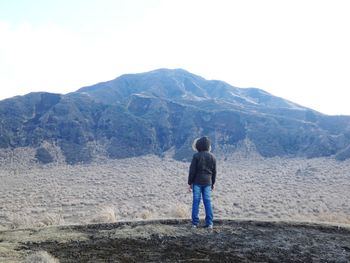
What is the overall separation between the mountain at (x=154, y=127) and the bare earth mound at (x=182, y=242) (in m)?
42.2

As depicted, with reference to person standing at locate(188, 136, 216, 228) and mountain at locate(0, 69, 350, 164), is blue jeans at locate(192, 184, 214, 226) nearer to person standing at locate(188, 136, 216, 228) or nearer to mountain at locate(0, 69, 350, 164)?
person standing at locate(188, 136, 216, 228)

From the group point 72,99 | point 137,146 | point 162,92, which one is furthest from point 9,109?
point 162,92

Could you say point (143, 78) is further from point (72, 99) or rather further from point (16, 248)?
point (16, 248)

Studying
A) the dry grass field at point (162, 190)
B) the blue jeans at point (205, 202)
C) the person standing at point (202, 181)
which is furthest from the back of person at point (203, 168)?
the dry grass field at point (162, 190)

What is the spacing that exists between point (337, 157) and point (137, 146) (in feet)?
79.8

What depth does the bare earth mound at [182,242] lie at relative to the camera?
21.2ft

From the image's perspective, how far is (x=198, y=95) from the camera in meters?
86.9

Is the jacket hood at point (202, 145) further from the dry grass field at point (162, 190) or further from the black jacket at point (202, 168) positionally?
the dry grass field at point (162, 190)

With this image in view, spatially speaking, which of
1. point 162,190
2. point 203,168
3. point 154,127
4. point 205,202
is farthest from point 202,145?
point 154,127

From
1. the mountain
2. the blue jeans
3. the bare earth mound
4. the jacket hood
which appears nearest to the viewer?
the bare earth mound

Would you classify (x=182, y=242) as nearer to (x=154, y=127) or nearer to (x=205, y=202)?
(x=205, y=202)

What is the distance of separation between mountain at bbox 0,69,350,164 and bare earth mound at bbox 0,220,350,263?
139 ft

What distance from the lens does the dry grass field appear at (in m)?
23.9

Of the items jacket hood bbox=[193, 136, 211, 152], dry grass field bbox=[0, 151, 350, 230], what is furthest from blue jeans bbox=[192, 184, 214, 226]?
dry grass field bbox=[0, 151, 350, 230]
